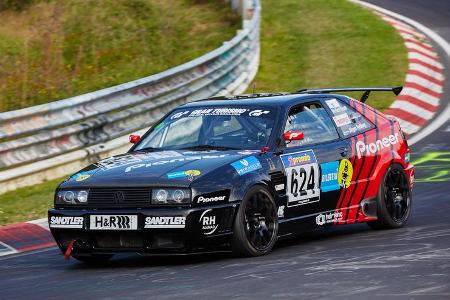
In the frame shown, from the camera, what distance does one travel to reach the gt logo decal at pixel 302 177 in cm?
941

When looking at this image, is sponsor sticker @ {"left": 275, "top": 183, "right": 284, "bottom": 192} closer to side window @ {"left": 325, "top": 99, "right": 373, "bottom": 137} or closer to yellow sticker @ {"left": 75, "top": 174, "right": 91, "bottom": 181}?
side window @ {"left": 325, "top": 99, "right": 373, "bottom": 137}

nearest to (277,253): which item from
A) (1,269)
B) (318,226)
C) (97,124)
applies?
(318,226)

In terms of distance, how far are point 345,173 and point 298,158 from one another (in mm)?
723

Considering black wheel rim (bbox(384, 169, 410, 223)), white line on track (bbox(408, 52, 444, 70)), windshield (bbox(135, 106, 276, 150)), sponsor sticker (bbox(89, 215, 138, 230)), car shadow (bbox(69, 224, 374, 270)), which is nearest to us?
sponsor sticker (bbox(89, 215, 138, 230))

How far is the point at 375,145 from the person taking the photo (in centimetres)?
1059

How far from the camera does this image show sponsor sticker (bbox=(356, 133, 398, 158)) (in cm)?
1037

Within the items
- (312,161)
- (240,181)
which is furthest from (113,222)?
(312,161)

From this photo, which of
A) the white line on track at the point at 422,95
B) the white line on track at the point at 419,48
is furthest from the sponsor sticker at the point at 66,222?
the white line on track at the point at 419,48

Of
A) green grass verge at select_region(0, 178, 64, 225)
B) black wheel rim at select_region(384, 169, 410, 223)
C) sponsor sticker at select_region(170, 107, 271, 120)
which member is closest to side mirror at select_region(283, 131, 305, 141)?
sponsor sticker at select_region(170, 107, 271, 120)

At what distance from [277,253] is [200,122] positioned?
1429 mm

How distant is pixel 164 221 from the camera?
8.51 m

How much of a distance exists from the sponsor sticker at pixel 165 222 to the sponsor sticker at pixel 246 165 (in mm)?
677

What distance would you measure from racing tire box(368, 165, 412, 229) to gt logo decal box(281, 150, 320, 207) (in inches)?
41.5

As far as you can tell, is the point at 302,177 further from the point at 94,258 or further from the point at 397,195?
the point at 94,258
